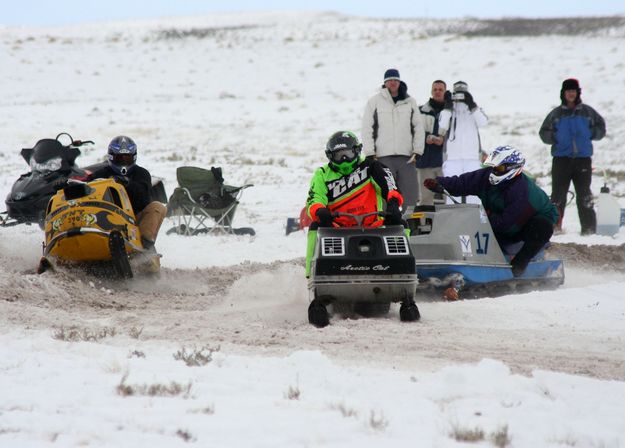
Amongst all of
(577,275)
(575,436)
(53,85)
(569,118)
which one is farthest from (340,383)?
(53,85)

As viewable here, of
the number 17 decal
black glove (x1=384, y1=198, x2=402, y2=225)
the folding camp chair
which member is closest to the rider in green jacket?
black glove (x1=384, y1=198, x2=402, y2=225)

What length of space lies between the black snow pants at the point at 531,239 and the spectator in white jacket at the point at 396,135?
110 inches

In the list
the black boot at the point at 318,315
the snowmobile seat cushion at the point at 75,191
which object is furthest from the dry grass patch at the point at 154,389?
the snowmobile seat cushion at the point at 75,191

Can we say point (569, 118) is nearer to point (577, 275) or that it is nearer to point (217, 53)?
point (577, 275)

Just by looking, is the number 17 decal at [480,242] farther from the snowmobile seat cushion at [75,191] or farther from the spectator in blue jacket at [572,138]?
the spectator in blue jacket at [572,138]

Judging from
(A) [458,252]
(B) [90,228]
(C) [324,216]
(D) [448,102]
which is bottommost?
(A) [458,252]

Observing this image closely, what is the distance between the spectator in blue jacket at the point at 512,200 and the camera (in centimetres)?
898

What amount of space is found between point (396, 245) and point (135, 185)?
3486 millimetres

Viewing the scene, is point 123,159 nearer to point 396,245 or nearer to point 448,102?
point 396,245

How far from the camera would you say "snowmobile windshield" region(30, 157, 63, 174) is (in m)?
11.2

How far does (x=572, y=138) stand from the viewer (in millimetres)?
12898

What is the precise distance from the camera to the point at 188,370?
5.08 metres

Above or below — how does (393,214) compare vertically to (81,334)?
above

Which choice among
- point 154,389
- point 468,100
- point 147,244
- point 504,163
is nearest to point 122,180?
point 147,244
